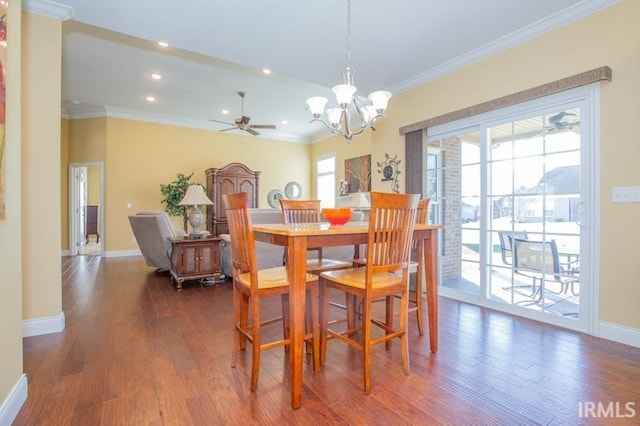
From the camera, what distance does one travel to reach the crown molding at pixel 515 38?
2.53m

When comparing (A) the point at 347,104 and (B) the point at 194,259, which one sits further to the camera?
(B) the point at 194,259

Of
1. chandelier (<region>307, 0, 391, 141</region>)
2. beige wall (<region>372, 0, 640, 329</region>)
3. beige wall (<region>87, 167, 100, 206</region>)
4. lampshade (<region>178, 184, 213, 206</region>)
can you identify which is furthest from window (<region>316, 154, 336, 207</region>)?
beige wall (<region>87, 167, 100, 206</region>)

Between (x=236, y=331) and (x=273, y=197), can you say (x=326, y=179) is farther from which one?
(x=236, y=331)

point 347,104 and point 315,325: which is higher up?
point 347,104

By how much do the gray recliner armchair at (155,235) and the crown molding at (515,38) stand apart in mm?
3756

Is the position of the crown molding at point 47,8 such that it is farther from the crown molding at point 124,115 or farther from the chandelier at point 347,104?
the crown molding at point 124,115

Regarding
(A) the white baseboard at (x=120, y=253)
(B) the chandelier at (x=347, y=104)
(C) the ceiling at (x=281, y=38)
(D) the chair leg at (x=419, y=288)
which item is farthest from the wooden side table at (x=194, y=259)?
(A) the white baseboard at (x=120, y=253)

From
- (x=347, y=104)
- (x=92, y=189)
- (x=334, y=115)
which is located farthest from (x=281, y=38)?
(x=92, y=189)

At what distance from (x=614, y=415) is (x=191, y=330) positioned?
107 inches

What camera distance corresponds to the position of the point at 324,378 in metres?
1.85

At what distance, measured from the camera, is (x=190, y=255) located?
4.13 metres

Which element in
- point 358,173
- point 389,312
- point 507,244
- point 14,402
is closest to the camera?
point 14,402

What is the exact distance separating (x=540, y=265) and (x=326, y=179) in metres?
5.86

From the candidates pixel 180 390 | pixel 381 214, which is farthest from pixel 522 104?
pixel 180 390
